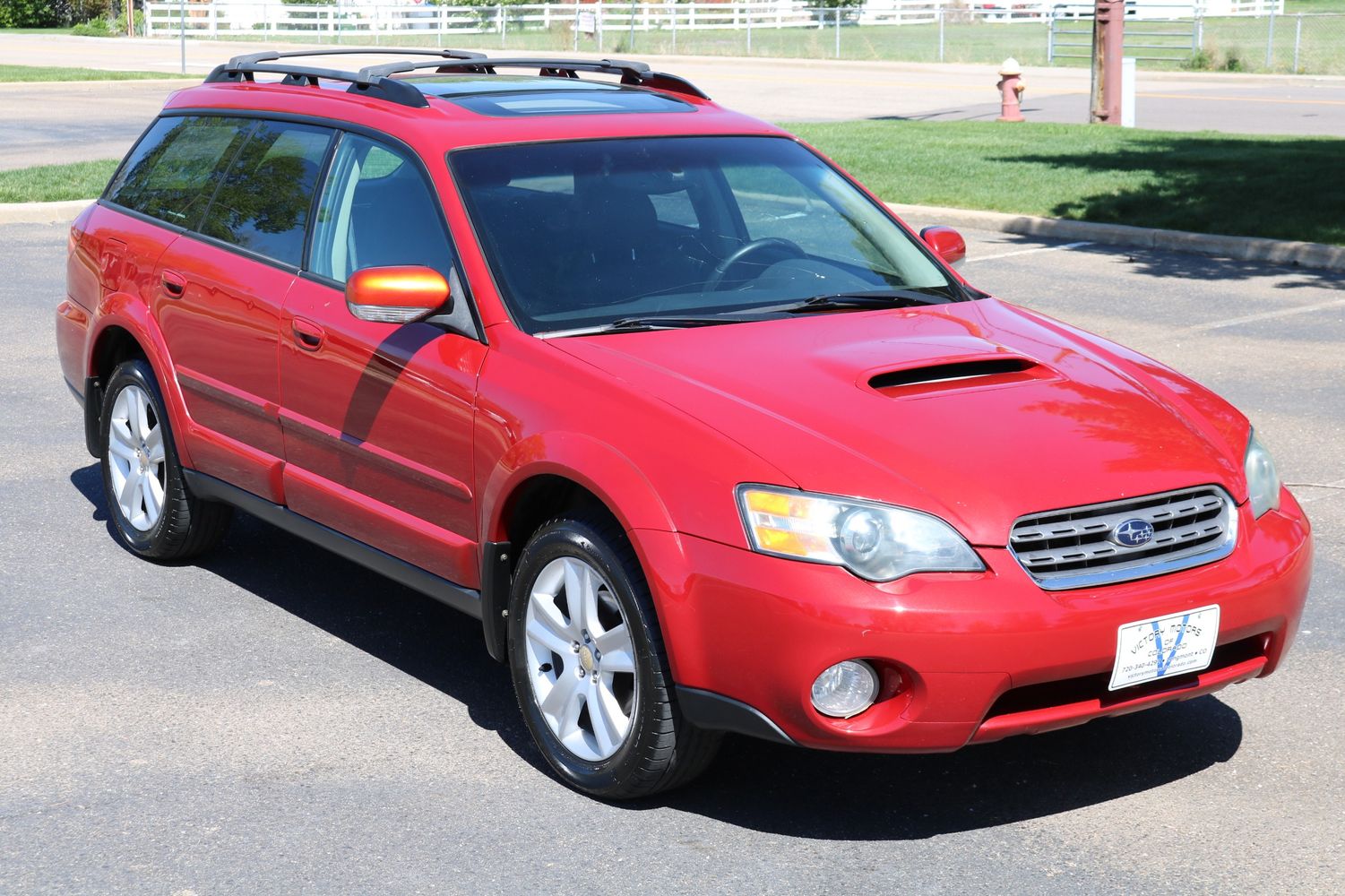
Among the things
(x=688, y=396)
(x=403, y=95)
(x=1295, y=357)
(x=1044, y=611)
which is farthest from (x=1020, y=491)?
(x=1295, y=357)

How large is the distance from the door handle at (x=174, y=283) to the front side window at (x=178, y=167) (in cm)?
21

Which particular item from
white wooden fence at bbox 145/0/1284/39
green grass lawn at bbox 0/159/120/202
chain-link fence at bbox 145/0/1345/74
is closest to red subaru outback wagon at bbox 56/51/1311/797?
green grass lawn at bbox 0/159/120/202

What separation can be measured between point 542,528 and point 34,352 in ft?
22.7

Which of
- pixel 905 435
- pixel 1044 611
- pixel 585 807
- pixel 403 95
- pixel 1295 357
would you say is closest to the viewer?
pixel 1044 611

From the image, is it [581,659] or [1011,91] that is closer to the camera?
[581,659]

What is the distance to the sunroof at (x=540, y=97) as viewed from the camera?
5.61 meters

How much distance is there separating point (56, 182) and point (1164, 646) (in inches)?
614

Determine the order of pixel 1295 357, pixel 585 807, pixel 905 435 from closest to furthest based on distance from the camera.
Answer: pixel 905 435 → pixel 585 807 → pixel 1295 357

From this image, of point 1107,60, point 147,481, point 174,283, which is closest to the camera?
point 174,283

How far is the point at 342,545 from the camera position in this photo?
5488 millimetres

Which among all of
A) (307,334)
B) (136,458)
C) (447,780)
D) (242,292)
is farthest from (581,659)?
(136,458)

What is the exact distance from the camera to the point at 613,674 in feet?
A: 14.6

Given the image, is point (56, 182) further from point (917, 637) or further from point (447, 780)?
point (917, 637)

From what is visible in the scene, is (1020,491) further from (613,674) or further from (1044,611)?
(613,674)
